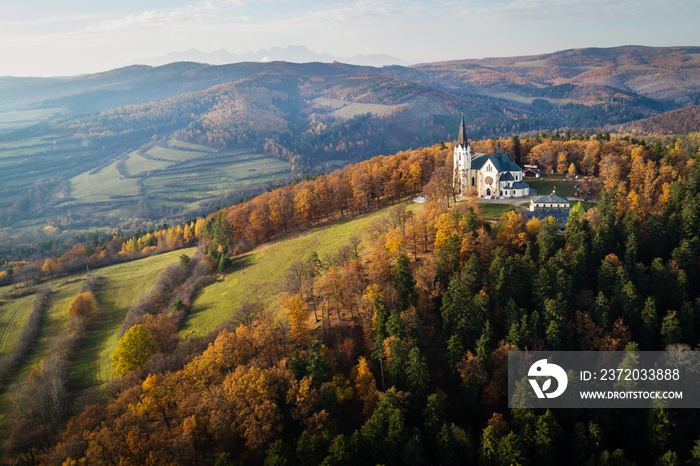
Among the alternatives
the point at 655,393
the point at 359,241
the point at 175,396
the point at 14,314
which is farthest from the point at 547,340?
the point at 14,314

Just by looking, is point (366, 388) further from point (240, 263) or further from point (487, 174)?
point (487, 174)

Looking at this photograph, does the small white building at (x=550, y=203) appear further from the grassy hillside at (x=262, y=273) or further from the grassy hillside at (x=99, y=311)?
the grassy hillside at (x=99, y=311)

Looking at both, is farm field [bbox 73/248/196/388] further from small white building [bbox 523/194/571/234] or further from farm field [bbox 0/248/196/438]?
small white building [bbox 523/194/571/234]

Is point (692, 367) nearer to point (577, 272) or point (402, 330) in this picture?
point (577, 272)

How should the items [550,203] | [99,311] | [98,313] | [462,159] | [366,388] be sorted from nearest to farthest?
[366,388] → [550,203] → [98,313] → [99,311] → [462,159]

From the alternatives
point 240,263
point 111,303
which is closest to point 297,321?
point 240,263

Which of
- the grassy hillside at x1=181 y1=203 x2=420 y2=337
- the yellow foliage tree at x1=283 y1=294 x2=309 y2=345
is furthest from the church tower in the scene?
the yellow foliage tree at x1=283 y1=294 x2=309 y2=345

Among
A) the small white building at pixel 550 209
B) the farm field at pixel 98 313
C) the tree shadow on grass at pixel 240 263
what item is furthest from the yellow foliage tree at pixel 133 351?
the small white building at pixel 550 209

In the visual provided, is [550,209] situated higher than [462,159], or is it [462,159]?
[462,159]
